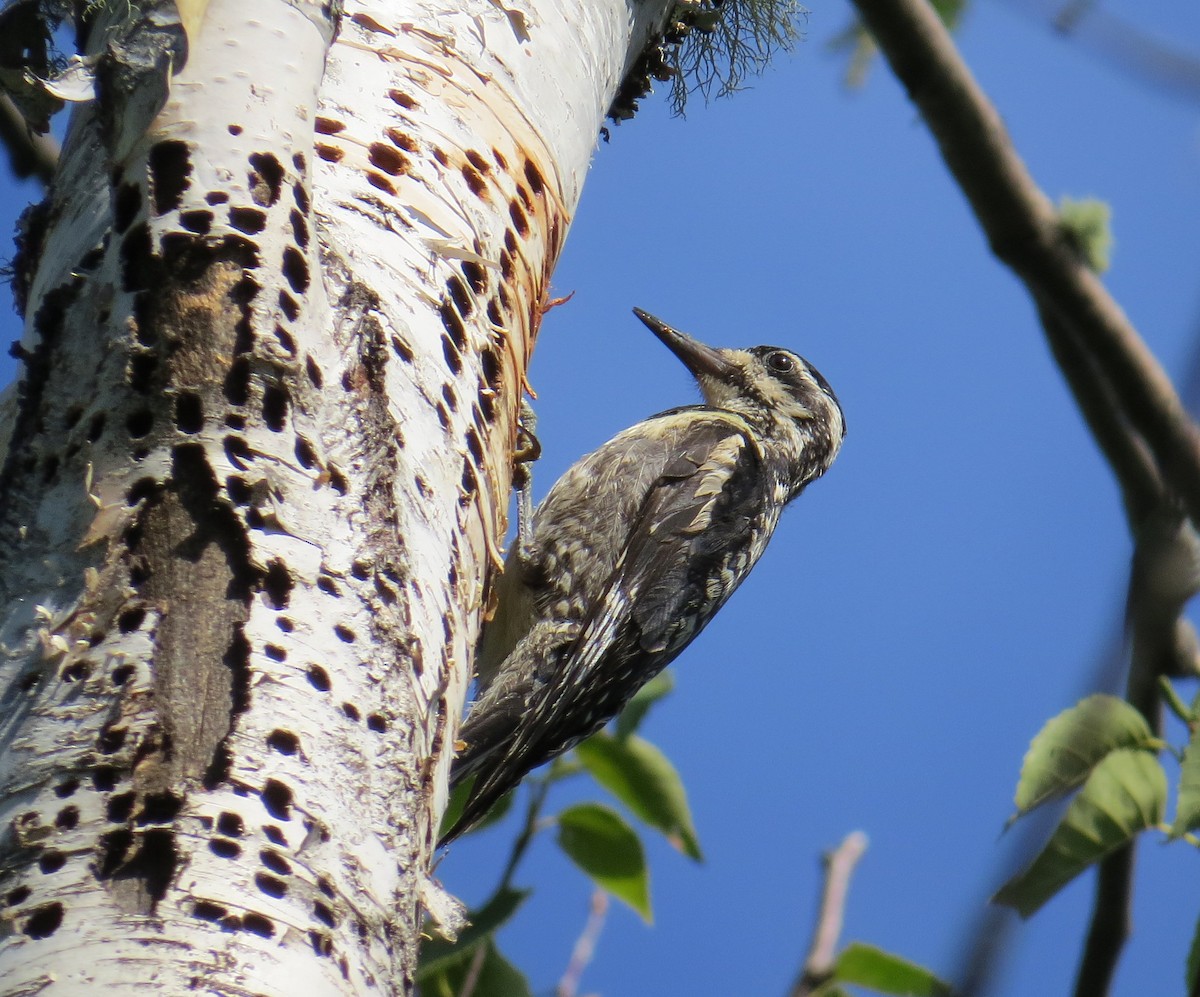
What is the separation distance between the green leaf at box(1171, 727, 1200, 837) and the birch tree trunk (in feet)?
3.86

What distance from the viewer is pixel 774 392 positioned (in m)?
4.93

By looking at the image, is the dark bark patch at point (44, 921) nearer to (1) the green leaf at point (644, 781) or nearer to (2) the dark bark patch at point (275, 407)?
(2) the dark bark patch at point (275, 407)

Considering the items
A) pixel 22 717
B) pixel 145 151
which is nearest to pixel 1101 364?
pixel 145 151

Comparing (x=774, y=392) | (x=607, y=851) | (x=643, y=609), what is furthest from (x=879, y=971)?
(x=774, y=392)

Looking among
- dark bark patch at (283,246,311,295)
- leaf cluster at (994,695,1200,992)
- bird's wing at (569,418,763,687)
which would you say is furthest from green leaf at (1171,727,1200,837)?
bird's wing at (569,418,763,687)

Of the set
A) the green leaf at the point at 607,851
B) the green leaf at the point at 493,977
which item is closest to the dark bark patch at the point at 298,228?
the green leaf at the point at 493,977

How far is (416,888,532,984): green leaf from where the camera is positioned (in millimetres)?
2557

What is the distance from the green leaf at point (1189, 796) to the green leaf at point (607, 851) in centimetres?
133

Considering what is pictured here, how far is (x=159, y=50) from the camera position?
1673mm

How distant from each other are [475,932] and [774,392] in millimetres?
2822

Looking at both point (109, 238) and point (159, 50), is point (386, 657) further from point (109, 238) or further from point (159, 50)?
point (159, 50)

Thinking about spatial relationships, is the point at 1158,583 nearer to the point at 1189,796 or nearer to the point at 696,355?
the point at 1189,796

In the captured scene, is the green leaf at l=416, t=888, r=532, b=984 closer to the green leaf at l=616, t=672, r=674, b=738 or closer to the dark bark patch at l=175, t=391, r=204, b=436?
the green leaf at l=616, t=672, r=674, b=738

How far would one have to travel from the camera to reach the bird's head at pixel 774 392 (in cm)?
485
